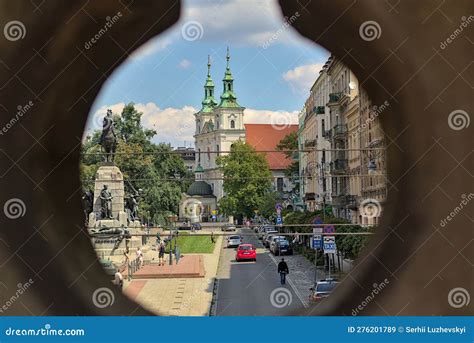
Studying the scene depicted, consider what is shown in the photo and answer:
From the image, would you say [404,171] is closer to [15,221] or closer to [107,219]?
[15,221]

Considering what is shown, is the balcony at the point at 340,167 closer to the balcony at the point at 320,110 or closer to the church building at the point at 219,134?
the balcony at the point at 320,110

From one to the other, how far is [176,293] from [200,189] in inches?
3210

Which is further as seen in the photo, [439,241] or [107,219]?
[107,219]

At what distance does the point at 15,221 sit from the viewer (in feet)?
24.0

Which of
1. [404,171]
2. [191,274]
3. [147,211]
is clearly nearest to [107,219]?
[191,274]

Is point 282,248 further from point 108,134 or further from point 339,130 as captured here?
point 108,134

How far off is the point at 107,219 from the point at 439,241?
2340 centimetres

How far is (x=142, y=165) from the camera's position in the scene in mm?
48219

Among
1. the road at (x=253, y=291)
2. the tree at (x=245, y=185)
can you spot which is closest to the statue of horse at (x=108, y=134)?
the road at (x=253, y=291)

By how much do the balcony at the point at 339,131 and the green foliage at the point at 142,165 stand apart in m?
12.4

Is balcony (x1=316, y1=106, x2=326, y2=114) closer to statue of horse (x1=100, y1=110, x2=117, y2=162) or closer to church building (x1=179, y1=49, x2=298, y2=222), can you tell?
statue of horse (x1=100, y1=110, x2=117, y2=162)

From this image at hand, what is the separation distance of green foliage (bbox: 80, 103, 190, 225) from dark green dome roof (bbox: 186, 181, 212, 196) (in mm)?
42657

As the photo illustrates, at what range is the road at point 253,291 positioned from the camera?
672 inches

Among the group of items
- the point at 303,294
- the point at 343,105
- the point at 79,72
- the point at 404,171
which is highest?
the point at 343,105
